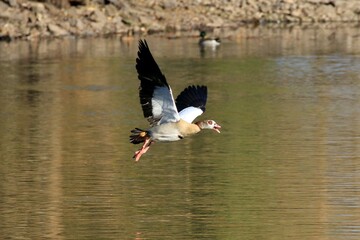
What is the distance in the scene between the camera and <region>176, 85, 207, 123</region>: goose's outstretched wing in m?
20.3

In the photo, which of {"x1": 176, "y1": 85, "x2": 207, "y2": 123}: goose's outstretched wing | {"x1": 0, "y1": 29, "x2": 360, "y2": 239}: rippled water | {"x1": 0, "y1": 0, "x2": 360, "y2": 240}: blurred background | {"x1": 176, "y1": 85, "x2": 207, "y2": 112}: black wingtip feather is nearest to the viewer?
{"x1": 0, "y1": 29, "x2": 360, "y2": 239}: rippled water

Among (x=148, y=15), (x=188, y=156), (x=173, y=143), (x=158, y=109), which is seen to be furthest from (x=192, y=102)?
Answer: (x=148, y=15)

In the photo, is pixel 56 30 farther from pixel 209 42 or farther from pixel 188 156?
pixel 188 156

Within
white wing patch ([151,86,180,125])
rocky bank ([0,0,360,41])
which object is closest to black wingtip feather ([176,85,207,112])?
white wing patch ([151,86,180,125])

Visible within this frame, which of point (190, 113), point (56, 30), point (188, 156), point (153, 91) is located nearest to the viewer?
point (153, 91)

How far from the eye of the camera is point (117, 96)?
32.8m

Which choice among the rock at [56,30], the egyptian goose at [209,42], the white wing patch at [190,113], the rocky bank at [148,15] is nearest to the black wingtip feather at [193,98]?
the white wing patch at [190,113]

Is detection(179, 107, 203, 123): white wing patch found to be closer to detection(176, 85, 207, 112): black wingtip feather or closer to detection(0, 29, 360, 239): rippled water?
detection(176, 85, 207, 112): black wingtip feather

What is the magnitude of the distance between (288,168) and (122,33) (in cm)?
3144

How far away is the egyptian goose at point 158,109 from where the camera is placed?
18844mm

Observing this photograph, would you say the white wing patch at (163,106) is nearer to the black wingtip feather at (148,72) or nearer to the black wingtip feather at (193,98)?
the black wingtip feather at (148,72)

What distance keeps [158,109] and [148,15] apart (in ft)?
116

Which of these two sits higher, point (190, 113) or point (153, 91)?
point (153, 91)

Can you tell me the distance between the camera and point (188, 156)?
23.3m
